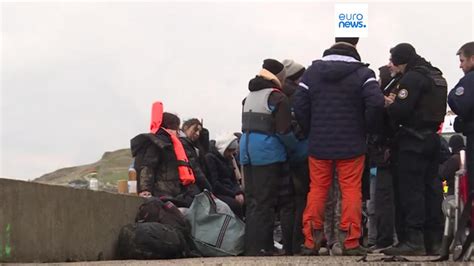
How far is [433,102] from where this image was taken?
7898 mm

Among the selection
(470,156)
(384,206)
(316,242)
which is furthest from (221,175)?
(470,156)

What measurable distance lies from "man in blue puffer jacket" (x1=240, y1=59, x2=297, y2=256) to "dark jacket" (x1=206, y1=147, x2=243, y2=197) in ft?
6.90

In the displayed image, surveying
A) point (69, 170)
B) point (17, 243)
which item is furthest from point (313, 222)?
point (69, 170)

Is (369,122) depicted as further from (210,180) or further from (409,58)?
(210,180)

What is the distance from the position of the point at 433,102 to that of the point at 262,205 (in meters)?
1.66

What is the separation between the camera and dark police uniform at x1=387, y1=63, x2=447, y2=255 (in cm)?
780

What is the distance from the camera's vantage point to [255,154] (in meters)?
8.32

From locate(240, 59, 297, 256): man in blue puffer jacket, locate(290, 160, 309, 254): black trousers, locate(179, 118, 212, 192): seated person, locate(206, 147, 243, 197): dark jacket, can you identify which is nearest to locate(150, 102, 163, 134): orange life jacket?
locate(179, 118, 212, 192): seated person

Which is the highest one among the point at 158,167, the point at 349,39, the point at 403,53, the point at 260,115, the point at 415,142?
the point at 349,39

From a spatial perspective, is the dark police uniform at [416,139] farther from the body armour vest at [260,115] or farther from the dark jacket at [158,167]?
the dark jacket at [158,167]

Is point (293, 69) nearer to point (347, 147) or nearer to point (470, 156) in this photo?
point (347, 147)

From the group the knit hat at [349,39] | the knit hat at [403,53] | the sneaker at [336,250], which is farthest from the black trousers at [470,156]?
the knit hat at [349,39]

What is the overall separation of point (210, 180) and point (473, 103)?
3.84 metres

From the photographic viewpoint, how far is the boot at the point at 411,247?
25.5 ft
